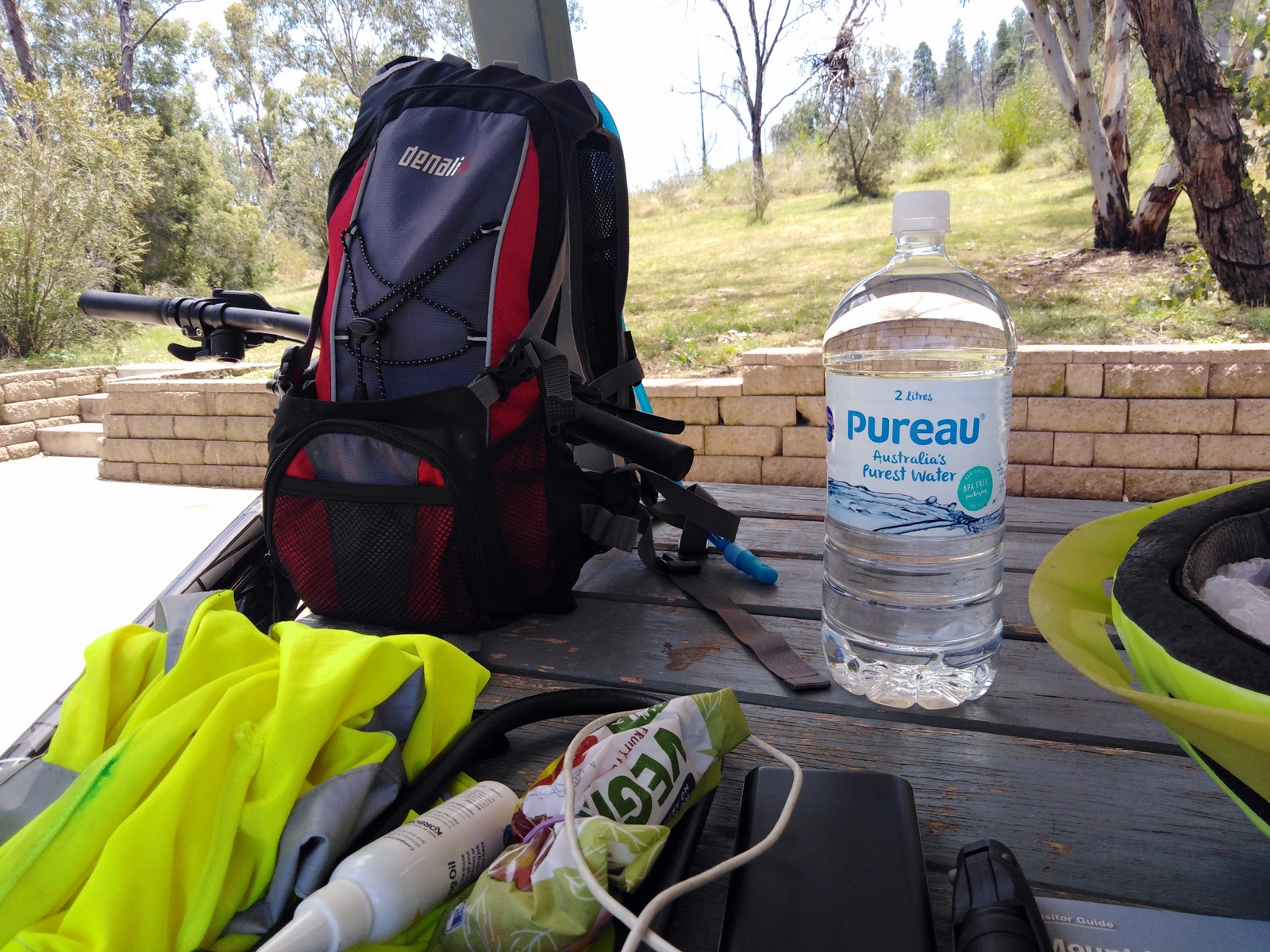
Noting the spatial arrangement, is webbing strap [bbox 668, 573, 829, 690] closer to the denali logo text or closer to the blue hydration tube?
the blue hydration tube

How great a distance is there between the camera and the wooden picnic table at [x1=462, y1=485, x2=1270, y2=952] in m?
0.46

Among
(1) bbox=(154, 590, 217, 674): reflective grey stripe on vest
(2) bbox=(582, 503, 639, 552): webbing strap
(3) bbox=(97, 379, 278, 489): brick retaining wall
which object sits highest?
(1) bbox=(154, 590, 217, 674): reflective grey stripe on vest

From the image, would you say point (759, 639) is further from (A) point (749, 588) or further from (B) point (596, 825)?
(B) point (596, 825)

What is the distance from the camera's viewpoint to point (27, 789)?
1.72 feet

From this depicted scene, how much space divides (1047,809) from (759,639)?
313 mm

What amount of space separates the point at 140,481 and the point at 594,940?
17.5ft

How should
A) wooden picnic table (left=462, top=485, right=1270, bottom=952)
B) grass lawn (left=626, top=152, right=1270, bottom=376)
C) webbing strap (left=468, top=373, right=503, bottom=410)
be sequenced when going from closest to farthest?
wooden picnic table (left=462, top=485, right=1270, bottom=952) < webbing strap (left=468, top=373, right=503, bottom=410) < grass lawn (left=626, top=152, right=1270, bottom=376)

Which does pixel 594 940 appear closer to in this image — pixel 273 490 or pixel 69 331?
pixel 273 490

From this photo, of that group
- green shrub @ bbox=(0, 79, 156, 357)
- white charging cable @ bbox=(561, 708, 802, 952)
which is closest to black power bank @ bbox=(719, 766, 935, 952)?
white charging cable @ bbox=(561, 708, 802, 952)

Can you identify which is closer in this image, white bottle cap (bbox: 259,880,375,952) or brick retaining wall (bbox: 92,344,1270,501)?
white bottle cap (bbox: 259,880,375,952)

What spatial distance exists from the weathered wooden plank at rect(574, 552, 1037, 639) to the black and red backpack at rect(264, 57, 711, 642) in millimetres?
62

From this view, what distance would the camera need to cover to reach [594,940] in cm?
40

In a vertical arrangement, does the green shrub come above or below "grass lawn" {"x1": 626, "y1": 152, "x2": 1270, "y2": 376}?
above

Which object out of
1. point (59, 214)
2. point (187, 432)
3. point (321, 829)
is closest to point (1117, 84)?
point (321, 829)
